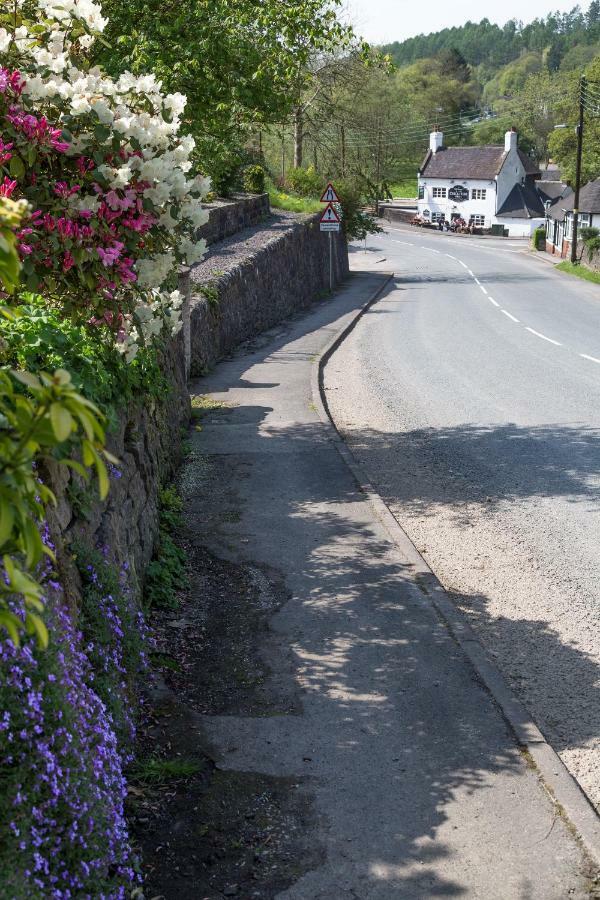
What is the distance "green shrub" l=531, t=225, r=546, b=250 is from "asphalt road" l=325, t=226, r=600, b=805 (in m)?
44.3

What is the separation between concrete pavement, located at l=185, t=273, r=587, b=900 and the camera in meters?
5.05

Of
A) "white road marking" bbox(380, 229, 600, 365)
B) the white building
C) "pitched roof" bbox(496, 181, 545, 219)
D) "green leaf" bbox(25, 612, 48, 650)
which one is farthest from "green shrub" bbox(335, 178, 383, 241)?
"pitched roof" bbox(496, 181, 545, 219)

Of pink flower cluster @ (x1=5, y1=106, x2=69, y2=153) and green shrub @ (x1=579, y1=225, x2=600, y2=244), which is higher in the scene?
pink flower cluster @ (x1=5, y1=106, x2=69, y2=153)

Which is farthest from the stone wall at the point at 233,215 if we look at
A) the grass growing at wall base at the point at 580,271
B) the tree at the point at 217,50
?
the grass growing at wall base at the point at 580,271

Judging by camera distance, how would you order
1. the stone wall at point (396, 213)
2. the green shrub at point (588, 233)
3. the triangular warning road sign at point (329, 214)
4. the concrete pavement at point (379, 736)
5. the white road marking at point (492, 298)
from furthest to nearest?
1. the stone wall at point (396, 213)
2. the green shrub at point (588, 233)
3. the triangular warning road sign at point (329, 214)
4. the white road marking at point (492, 298)
5. the concrete pavement at point (379, 736)

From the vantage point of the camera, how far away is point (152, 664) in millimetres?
7156

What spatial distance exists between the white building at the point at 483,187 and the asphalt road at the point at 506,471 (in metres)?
65.6

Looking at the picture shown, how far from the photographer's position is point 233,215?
3148 centimetres

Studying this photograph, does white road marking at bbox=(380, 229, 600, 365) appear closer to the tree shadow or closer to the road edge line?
the road edge line

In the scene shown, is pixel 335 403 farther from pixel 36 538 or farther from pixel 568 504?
pixel 36 538

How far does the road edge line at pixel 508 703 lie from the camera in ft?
18.0

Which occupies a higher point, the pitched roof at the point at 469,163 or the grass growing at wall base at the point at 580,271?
the pitched roof at the point at 469,163

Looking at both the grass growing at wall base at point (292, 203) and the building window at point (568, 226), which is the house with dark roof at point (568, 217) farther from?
the grass growing at wall base at point (292, 203)

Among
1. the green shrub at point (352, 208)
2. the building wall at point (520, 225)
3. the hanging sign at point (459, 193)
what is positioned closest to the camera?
the green shrub at point (352, 208)
